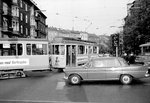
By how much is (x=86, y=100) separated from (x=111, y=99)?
3.11ft

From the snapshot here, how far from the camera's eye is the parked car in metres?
10.9

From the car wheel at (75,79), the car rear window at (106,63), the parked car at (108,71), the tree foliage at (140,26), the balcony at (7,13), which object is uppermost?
the balcony at (7,13)

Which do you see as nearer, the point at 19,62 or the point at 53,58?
the point at 19,62

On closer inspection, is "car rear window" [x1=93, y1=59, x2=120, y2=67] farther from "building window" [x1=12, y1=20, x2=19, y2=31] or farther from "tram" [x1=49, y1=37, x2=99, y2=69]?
"building window" [x1=12, y1=20, x2=19, y2=31]

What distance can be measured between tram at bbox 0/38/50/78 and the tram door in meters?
3.52

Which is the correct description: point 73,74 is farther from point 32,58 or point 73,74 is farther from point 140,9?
point 140,9

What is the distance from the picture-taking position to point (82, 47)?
21.5m

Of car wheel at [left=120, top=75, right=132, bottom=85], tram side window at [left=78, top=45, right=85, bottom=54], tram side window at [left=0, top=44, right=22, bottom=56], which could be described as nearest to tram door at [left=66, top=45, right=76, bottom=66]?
tram side window at [left=78, top=45, right=85, bottom=54]

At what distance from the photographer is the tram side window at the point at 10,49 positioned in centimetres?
1464

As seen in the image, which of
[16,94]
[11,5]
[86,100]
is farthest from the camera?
[11,5]

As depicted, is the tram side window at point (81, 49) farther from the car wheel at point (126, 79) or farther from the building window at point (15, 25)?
the building window at point (15, 25)

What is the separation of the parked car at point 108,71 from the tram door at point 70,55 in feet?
23.7

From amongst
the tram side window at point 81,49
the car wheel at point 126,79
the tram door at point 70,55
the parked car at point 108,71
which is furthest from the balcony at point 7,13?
the car wheel at point 126,79

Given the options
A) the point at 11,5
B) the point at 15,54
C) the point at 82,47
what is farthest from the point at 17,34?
the point at 15,54
